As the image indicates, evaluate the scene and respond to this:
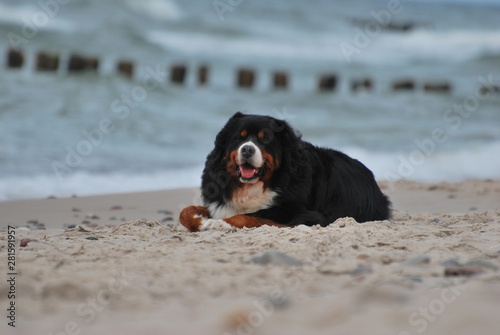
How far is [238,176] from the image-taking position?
238 inches

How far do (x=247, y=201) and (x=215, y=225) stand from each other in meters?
0.46

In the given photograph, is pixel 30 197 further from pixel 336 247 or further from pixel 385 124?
pixel 385 124

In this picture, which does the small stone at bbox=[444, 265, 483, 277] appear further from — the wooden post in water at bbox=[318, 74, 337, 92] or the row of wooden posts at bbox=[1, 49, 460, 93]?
the wooden post in water at bbox=[318, 74, 337, 92]

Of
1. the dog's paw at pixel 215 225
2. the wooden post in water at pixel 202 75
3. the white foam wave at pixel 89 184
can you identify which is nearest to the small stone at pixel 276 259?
the dog's paw at pixel 215 225

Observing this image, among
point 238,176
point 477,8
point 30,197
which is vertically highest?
point 477,8

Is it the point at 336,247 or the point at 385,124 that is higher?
the point at 385,124

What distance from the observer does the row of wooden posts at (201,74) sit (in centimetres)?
1809

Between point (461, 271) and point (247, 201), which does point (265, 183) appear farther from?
point (461, 271)

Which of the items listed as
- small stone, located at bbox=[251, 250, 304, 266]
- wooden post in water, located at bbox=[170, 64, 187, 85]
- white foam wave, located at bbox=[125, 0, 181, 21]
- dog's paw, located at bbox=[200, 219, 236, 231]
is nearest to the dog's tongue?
dog's paw, located at bbox=[200, 219, 236, 231]

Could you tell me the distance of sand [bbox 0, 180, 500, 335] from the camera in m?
3.18

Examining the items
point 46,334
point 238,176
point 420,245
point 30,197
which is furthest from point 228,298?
point 30,197

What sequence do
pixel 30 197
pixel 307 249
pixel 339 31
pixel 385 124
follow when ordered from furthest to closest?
pixel 339 31 → pixel 385 124 → pixel 30 197 → pixel 307 249

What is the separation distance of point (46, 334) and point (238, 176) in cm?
303

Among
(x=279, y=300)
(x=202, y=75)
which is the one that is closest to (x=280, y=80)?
(x=202, y=75)
